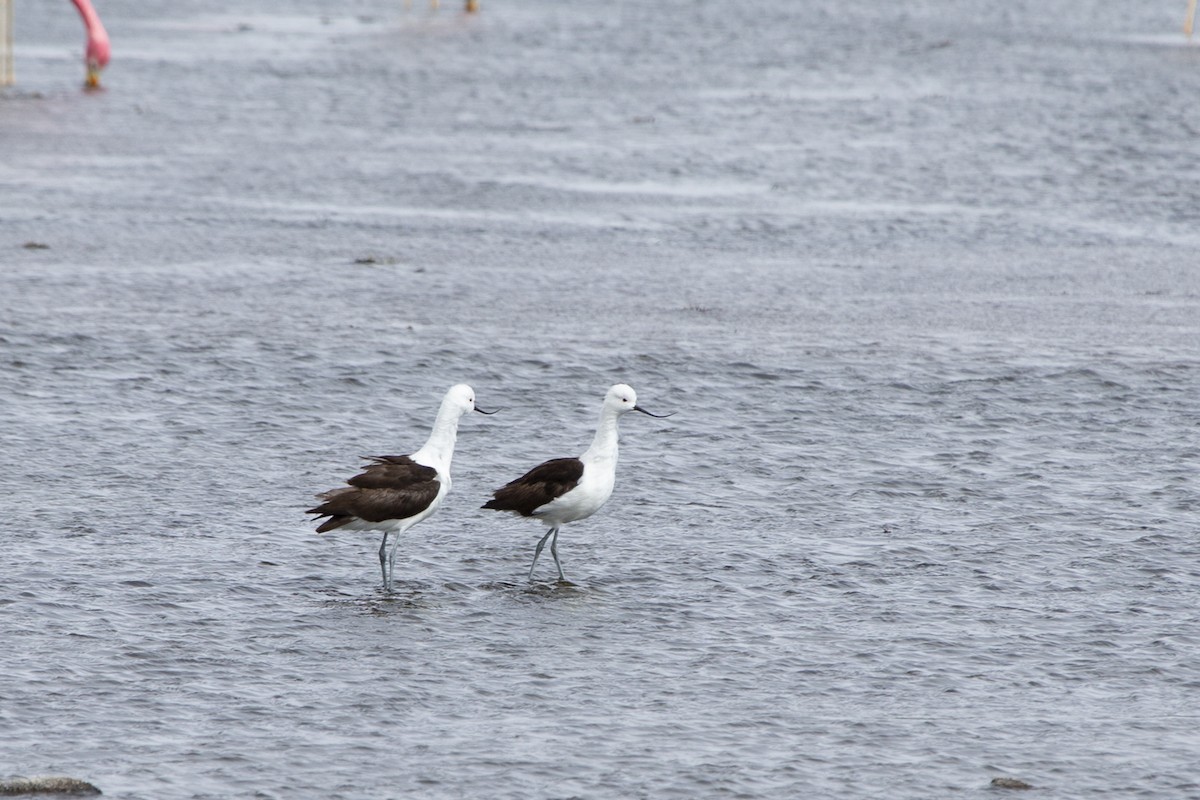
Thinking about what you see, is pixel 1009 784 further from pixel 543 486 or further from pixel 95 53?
pixel 95 53

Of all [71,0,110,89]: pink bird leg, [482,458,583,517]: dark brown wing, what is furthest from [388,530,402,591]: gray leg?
[71,0,110,89]: pink bird leg

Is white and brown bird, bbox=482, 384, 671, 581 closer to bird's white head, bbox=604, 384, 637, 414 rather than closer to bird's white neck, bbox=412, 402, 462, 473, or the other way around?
bird's white head, bbox=604, 384, 637, 414

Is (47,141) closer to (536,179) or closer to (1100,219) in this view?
(536,179)

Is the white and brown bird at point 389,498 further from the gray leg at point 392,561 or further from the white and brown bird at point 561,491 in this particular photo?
the white and brown bird at point 561,491

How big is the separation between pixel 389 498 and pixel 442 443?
669mm

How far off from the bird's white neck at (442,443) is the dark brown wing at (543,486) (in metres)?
0.42

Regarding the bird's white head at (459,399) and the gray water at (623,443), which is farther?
the bird's white head at (459,399)

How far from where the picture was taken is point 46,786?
8297 mm

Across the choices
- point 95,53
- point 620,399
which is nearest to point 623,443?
point 620,399

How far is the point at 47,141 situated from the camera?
93.4 feet

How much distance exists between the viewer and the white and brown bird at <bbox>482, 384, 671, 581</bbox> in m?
11.7

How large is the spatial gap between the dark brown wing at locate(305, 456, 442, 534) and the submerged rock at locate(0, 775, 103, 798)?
3162 mm

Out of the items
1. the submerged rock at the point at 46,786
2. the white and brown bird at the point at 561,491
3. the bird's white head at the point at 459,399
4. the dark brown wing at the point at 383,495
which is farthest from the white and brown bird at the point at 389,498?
the submerged rock at the point at 46,786

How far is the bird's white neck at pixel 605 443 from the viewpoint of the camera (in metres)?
12.0
